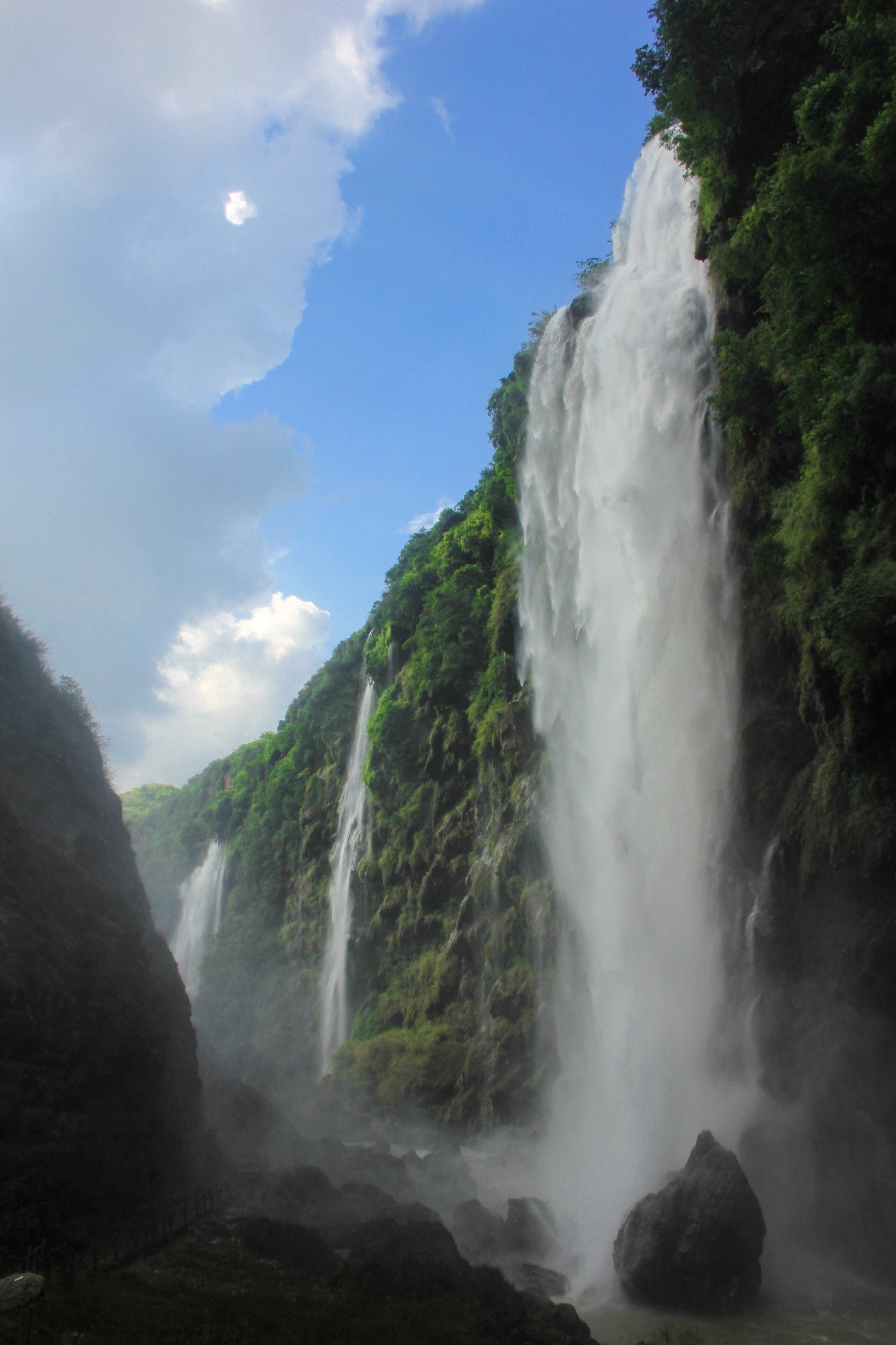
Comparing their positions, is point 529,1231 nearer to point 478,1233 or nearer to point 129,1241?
point 478,1233

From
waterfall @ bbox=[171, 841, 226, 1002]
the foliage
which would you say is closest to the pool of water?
the foliage

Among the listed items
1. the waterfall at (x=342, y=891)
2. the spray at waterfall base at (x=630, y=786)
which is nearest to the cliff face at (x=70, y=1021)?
the spray at waterfall base at (x=630, y=786)

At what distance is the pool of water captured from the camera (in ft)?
38.7

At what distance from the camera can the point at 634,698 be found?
23.0 meters

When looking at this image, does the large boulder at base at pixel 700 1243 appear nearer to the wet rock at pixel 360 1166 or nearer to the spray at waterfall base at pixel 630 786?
the spray at waterfall base at pixel 630 786

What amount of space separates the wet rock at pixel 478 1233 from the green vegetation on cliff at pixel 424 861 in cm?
811

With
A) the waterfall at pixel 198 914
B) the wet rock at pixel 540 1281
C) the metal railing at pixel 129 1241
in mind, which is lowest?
the wet rock at pixel 540 1281

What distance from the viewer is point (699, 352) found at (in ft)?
75.7

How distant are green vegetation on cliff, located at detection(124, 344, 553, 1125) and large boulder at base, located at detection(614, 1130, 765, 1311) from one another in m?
12.2

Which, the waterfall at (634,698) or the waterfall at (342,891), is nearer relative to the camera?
the waterfall at (634,698)

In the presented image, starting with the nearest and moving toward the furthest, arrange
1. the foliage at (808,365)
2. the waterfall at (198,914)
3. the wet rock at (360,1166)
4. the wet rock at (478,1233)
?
the foliage at (808,365)
the wet rock at (478,1233)
the wet rock at (360,1166)
the waterfall at (198,914)

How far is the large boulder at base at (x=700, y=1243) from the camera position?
42.4 feet

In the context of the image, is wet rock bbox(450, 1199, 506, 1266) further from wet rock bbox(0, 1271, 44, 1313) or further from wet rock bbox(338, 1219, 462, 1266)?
wet rock bbox(0, 1271, 44, 1313)

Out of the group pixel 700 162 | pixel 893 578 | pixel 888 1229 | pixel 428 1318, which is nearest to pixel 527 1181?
pixel 888 1229
